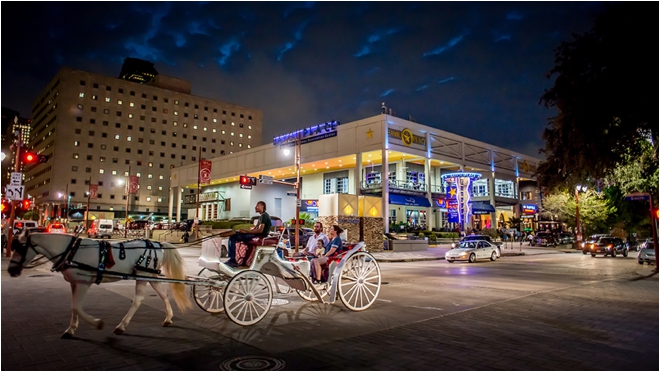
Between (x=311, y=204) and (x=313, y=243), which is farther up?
(x=311, y=204)

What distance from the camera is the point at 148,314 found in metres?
8.26

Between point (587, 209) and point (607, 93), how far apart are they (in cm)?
3694

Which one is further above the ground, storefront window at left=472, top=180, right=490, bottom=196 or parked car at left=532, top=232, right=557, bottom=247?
storefront window at left=472, top=180, right=490, bottom=196

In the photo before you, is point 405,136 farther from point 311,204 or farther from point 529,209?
point 529,209

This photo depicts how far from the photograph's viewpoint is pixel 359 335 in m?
6.83

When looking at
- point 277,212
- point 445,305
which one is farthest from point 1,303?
point 277,212

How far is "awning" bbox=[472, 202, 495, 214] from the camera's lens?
55.0 metres

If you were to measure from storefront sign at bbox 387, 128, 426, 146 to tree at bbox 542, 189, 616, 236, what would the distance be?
14.8 metres

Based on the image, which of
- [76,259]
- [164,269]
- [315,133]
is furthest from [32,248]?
[315,133]

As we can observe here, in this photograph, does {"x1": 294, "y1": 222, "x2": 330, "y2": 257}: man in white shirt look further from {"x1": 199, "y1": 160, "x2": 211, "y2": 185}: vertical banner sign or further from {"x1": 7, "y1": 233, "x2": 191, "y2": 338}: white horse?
{"x1": 199, "y1": 160, "x2": 211, "y2": 185}: vertical banner sign

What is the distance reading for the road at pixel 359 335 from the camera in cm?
542

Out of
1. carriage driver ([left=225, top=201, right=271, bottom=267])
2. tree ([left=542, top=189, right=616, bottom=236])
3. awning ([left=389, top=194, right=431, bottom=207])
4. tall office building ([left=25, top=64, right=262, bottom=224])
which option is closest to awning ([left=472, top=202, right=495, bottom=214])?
tree ([left=542, top=189, right=616, bottom=236])

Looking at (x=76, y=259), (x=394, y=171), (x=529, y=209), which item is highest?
(x=394, y=171)

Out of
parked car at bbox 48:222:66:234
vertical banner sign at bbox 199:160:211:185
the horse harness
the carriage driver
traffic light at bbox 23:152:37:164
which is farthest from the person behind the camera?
vertical banner sign at bbox 199:160:211:185
